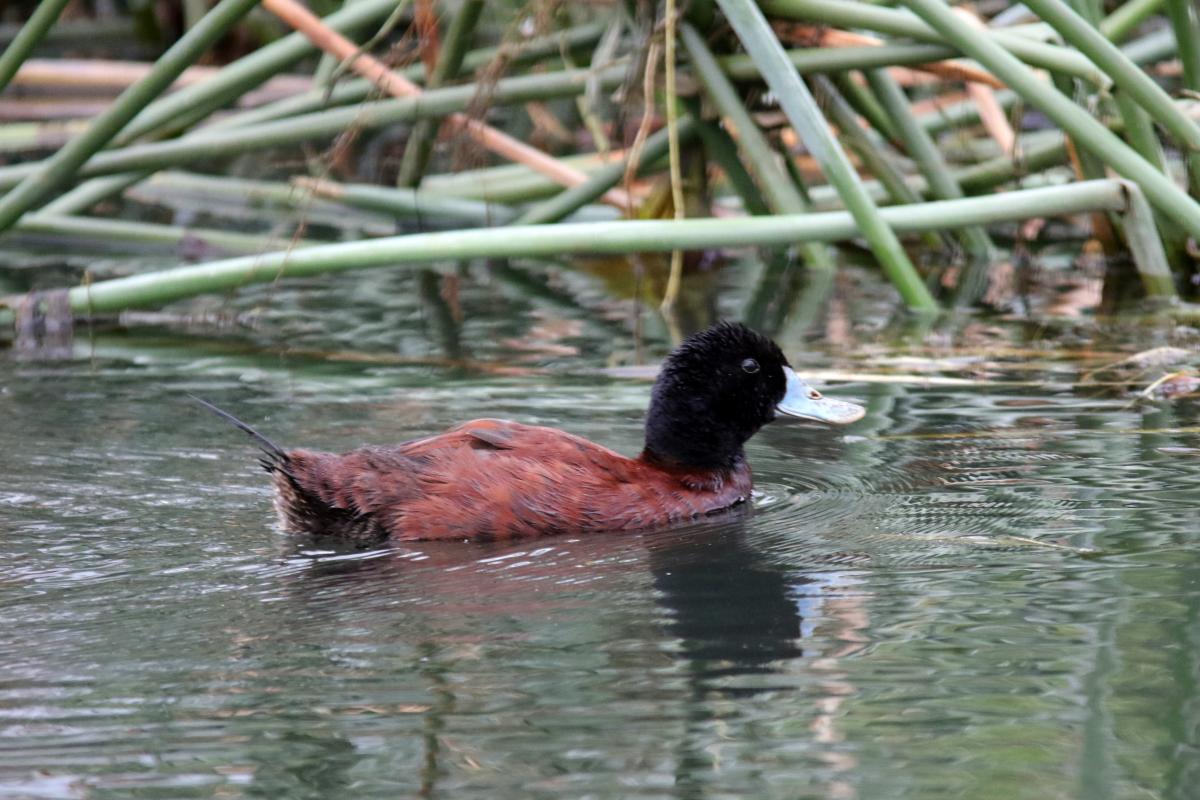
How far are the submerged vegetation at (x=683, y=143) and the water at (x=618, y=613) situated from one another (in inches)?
23.3

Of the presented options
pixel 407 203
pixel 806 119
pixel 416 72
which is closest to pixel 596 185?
pixel 416 72

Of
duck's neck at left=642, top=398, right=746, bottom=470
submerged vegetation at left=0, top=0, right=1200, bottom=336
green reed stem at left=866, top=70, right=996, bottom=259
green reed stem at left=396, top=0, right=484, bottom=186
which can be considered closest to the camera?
duck's neck at left=642, top=398, right=746, bottom=470

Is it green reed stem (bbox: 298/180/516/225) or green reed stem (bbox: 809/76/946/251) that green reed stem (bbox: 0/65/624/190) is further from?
green reed stem (bbox: 298/180/516/225)

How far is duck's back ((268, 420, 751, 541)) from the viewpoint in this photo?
4.80 meters

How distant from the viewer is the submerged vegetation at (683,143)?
6.50m

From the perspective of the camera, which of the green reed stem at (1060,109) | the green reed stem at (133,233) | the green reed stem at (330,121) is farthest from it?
the green reed stem at (133,233)

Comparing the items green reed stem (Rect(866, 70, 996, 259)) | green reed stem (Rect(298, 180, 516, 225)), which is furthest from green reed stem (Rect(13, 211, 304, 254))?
green reed stem (Rect(866, 70, 996, 259))

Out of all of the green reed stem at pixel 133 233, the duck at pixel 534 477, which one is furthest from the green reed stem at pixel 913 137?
the duck at pixel 534 477

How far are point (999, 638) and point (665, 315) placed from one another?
456 centimetres

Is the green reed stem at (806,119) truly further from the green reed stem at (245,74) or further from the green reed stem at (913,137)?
the green reed stem at (245,74)

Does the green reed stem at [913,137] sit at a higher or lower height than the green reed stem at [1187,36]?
lower

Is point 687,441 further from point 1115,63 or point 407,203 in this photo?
point 407,203

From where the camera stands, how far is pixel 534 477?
4.89 metres

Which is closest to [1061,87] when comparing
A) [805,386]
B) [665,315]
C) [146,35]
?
[665,315]
